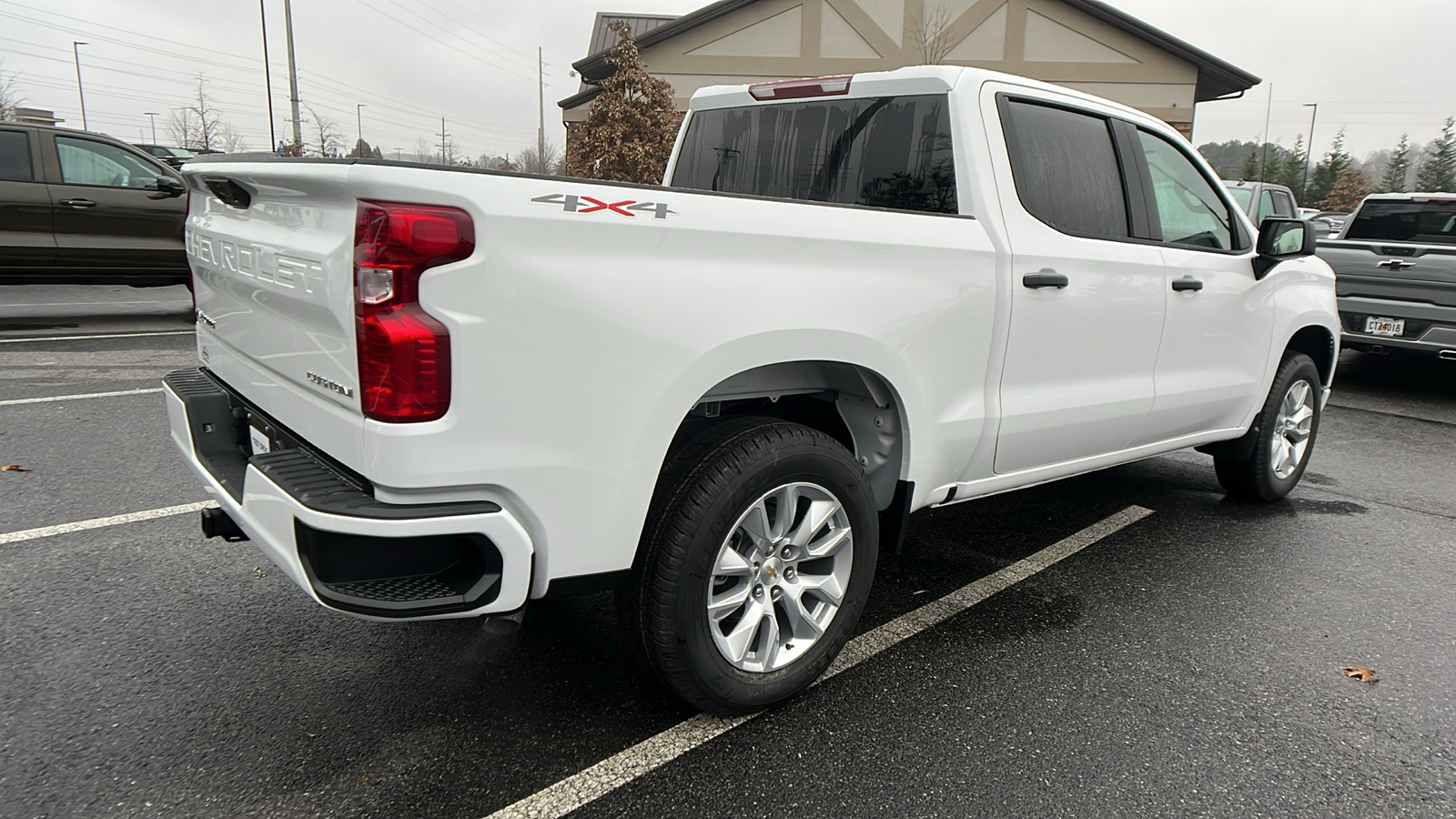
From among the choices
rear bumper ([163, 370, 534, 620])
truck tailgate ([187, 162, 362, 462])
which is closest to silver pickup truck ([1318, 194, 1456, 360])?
rear bumper ([163, 370, 534, 620])

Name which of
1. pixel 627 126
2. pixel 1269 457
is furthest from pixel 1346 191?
pixel 1269 457

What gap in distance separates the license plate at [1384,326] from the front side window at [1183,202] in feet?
17.4

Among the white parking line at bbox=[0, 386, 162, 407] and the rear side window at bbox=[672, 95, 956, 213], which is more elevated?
the rear side window at bbox=[672, 95, 956, 213]

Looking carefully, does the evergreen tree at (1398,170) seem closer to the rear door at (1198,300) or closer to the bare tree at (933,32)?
the bare tree at (933,32)

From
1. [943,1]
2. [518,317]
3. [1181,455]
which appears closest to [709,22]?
[943,1]

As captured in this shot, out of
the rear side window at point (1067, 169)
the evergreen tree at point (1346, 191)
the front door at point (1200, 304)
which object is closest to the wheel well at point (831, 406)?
the rear side window at point (1067, 169)

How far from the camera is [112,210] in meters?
9.32

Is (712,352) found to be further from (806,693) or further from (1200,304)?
(1200,304)

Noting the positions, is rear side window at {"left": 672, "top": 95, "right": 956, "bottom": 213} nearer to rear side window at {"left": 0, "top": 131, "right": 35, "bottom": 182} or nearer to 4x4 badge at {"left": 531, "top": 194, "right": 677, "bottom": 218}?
4x4 badge at {"left": 531, "top": 194, "right": 677, "bottom": 218}

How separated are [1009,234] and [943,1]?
2258cm

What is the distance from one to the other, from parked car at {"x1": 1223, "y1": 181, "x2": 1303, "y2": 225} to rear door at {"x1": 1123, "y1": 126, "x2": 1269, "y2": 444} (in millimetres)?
7340

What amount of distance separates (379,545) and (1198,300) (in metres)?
3.50

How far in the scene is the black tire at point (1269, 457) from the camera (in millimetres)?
4754

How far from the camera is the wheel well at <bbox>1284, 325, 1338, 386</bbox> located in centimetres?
499
